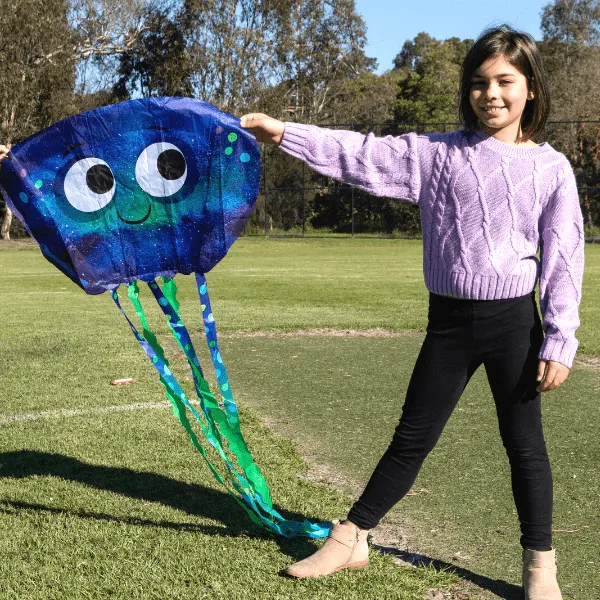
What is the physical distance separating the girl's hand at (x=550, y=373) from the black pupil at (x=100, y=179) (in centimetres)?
175

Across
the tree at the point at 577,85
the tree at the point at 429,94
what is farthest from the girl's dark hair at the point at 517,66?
the tree at the point at 429,94

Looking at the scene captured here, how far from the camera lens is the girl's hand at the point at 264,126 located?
10.4 ft

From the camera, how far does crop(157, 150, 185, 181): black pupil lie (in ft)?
11.3

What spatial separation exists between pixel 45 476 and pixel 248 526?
4.15ft

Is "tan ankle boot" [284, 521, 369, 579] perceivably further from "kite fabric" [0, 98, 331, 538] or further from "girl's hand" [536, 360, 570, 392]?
"girl's hand" [536, 360, 570, 392]

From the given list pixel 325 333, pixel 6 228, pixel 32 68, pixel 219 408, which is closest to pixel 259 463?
pixel 219 408

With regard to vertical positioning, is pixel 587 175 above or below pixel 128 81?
below

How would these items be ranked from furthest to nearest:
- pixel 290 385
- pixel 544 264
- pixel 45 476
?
pixel 290 385
pixel 45 476
pixel 544 264

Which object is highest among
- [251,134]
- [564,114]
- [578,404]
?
[564,114]

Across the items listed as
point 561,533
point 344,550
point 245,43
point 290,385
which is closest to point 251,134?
point 344,550

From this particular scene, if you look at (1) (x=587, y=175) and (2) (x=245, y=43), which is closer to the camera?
(1) (x=587, y=175)

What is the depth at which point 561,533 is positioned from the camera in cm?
370

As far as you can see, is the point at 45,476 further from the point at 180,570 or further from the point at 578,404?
the point at 578,404

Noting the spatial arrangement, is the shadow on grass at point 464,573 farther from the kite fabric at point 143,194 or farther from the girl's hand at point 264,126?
the girl's hand at point 264,126
